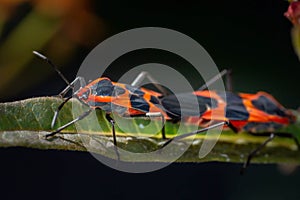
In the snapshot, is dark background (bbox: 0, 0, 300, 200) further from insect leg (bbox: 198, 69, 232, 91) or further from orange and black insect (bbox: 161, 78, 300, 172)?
orange and black insect (bbox: 161, 78, 300, 172)

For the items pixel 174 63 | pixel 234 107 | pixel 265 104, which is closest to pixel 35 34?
pixel 174 63

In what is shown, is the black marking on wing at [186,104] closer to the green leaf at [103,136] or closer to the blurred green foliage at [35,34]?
the green leaf at [103,136]

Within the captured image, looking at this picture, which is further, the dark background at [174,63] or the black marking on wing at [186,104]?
the dark background at [174,63]

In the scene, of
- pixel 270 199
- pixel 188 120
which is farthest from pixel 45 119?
pixel 270 199

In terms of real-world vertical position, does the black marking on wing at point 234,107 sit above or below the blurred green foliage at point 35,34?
below

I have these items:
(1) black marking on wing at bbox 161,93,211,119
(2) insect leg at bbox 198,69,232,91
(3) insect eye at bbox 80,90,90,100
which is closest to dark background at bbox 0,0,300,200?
(2) insect leg at bbox 198,69,232,91

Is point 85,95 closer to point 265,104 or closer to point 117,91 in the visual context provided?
point 117,91

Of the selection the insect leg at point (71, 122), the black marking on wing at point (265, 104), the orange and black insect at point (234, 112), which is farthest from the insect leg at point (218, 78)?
the insect leg at point (71, 122)
